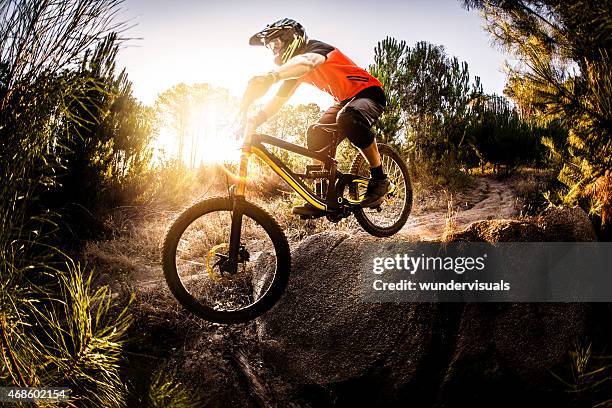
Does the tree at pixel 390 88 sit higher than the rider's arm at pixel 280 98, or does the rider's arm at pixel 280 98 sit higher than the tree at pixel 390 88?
the tree at pixel 390 88

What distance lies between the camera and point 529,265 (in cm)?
322

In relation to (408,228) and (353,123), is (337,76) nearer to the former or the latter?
(353,123)

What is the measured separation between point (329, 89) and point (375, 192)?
0.95 metres

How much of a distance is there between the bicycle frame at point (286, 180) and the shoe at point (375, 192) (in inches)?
3.4

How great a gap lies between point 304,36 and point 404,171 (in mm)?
1965

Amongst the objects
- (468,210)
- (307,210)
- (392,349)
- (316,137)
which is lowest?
(392,349)

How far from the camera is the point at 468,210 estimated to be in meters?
6.14

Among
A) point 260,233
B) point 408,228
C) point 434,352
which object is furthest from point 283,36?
point 260,233

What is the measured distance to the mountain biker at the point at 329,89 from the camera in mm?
2777

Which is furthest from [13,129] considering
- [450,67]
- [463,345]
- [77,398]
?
[450,67]

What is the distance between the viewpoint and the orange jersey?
10.0ft

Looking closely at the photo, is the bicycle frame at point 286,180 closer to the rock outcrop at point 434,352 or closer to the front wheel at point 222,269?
the front wheel at point 222,269

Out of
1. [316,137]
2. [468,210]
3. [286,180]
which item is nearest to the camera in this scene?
[286,180]

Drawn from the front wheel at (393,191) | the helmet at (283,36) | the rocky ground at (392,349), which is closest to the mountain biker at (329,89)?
the helmet at (283,36)
